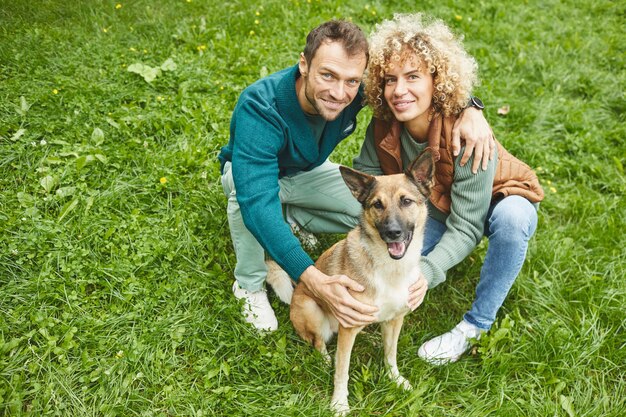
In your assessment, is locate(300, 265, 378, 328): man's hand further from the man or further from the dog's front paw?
the dog's front paw

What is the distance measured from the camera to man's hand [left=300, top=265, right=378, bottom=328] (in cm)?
274

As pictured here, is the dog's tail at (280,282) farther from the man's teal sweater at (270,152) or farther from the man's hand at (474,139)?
the man's hand at (474,139)

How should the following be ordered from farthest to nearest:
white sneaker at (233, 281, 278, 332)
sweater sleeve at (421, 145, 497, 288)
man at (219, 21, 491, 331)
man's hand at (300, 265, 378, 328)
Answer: white sneaker at (233, 281, 278, 332)
sweater sleeve at (421, 145, 497, 288)
man at (219, 21, 491, 331)
man's hand at (300, 265, 378, 328)

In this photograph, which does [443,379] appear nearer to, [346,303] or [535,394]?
[535,394]

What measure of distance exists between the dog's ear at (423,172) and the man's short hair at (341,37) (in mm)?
818

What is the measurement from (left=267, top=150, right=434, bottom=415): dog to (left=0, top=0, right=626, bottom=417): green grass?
39cm

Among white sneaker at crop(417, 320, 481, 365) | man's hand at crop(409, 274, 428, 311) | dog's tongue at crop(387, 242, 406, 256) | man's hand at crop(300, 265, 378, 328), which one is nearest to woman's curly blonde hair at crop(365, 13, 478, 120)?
dog's tongue at crop(387, 242, 406, 256)

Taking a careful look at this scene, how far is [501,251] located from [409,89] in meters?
1.27

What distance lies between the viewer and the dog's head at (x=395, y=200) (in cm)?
276

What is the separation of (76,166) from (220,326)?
2.03m

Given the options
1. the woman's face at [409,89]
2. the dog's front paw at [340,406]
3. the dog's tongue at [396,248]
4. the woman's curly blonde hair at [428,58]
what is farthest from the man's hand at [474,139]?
the dog's front paw at [340,406]

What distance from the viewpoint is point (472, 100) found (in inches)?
131

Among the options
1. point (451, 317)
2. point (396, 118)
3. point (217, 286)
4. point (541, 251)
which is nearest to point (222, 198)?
point (217, 286)

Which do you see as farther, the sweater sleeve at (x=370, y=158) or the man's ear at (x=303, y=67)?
the sweater sleeve at (x=370, y=158)
